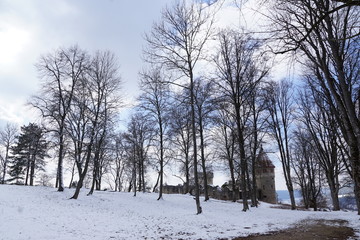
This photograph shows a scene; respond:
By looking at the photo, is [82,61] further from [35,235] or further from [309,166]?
[309,166]

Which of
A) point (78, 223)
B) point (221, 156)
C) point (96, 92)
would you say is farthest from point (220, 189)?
point (78, 223)

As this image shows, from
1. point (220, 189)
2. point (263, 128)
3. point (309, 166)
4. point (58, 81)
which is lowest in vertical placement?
point (220, 189)

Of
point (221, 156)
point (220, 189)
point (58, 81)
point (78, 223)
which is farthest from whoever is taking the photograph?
point (220, 189)

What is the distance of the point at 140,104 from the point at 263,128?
1125cm

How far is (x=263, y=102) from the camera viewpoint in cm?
2023

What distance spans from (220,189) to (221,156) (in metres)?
21.6

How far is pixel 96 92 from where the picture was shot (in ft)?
65.9

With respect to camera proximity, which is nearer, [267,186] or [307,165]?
[307,165]

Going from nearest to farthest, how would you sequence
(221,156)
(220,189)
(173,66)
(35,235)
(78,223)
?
(35,235) → (78,223) → (173,66) → (221,156) → (220,189)

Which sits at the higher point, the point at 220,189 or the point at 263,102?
the point at 263,102

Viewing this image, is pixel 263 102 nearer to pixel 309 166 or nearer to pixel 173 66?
pixel 173 66

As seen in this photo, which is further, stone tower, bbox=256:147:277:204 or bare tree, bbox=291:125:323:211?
stone tower, bbox=256:147:277:204

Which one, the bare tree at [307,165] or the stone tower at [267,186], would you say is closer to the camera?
the bare tree at [307,165]

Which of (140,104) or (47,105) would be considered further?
(140,104)
